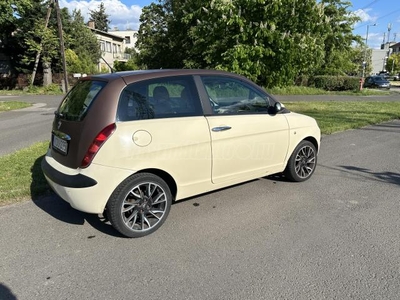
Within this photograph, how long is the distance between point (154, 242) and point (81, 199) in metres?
0.85

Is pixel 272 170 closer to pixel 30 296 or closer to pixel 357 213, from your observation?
pixel 357 213

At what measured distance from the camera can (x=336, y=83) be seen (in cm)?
2889

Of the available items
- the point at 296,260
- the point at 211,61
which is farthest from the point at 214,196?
the point at 211,61

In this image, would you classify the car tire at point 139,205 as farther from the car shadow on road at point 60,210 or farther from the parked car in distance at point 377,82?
the parked car in distance at point 377,82

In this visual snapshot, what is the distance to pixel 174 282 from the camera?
99.2 inches

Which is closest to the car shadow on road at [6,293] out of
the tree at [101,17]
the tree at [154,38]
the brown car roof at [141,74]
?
the brown car roof at [141,74]

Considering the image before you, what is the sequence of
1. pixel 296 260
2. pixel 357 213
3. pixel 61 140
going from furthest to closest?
pixel 357 213
pixel 61 140
pixel 296 260

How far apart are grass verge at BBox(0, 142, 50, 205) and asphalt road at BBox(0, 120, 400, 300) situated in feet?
0.77

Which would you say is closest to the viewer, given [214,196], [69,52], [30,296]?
[30,296]

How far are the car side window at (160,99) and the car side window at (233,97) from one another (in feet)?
0.81

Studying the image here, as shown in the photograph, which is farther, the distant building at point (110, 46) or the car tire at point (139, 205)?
the distant building at point (110, 46)

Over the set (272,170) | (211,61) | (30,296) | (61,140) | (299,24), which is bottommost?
(30,296)

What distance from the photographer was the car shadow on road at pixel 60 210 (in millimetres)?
3463

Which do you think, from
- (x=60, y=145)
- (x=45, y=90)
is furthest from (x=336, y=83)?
(x=60, y=145)
